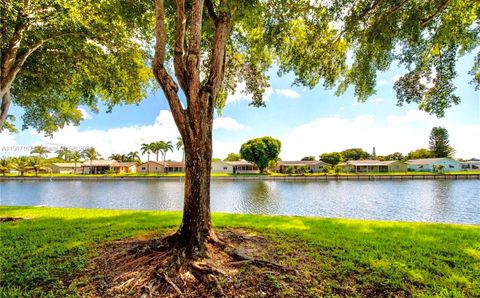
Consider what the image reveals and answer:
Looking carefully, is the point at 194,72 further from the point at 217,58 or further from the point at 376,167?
the point at 376,167

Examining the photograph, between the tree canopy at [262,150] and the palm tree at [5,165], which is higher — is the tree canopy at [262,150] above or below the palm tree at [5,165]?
above

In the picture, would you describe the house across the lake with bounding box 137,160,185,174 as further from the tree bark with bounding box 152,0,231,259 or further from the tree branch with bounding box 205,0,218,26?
the tree bark with bounding box 152,0,231,259

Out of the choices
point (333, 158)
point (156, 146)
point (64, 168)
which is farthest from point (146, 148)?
point (333, 158)

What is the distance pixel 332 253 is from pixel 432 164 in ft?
231

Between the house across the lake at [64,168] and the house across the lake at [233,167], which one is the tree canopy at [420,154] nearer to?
the house across the lake at [233,167]

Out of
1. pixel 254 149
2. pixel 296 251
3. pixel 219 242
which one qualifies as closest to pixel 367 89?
pixel 296 251

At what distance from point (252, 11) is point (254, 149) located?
49.2 metres

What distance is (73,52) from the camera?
7.42m

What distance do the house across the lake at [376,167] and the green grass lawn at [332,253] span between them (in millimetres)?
60220

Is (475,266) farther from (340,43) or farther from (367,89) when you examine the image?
(340,43)

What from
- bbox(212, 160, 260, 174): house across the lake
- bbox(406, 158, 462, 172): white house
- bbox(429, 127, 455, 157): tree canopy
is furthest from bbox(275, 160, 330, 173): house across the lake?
bbox(429, 127, 455, 157): tree canopy

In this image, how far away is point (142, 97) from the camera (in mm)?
9516

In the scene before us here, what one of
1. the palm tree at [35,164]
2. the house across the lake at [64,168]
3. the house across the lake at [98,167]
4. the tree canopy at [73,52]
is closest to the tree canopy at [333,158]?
the house across the lake at [98,167]

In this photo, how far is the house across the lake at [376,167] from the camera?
60875 millimetres
